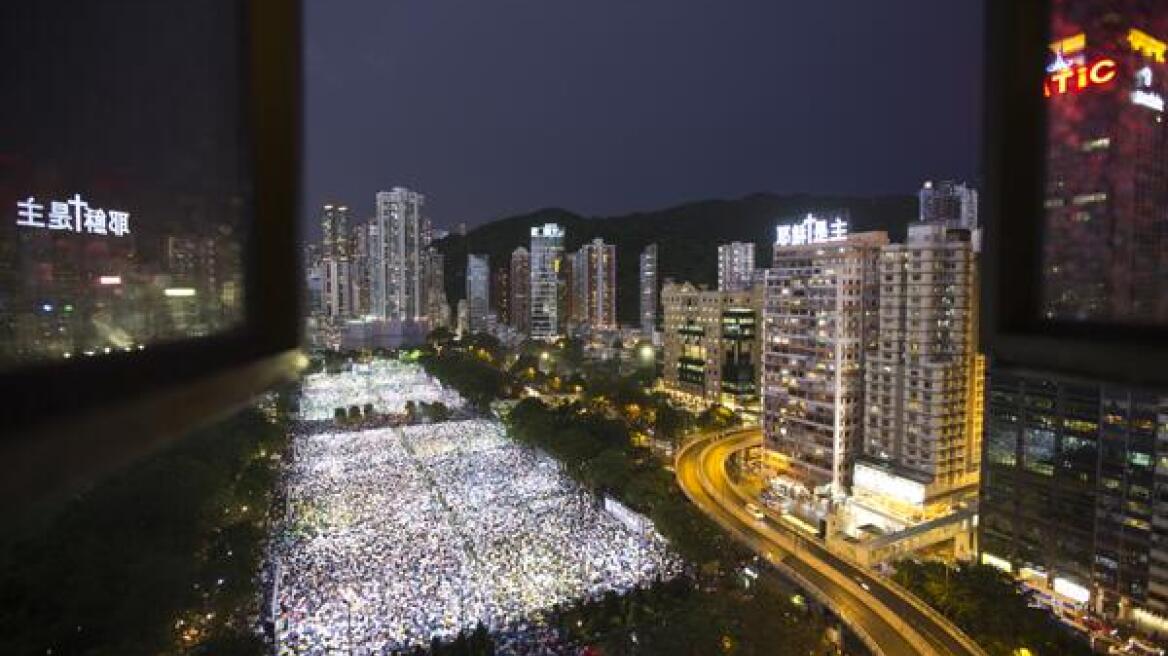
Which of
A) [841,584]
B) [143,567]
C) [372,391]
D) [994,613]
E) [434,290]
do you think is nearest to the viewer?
[143,567]

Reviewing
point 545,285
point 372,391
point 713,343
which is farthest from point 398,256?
point 713,343

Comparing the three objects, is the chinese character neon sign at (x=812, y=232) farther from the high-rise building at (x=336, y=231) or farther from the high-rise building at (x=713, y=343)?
the high-rise building at (x=336, y=231)

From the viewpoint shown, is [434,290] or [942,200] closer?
[942,200]

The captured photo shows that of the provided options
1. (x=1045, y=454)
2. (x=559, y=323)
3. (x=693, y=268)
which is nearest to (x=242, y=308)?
(x=1045, y=454)

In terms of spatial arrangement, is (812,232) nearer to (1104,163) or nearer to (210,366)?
(1104,163)

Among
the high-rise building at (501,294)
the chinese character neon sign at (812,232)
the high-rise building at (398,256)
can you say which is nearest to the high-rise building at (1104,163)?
the chinese character neon sign at (812,232)

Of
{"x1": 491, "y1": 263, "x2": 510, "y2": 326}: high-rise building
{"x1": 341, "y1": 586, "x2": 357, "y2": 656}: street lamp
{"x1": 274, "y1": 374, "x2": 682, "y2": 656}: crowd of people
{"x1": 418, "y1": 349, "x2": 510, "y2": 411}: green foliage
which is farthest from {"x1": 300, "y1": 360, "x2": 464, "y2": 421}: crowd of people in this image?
{"x1": 491, "y1": 263, "x2": 510, "y2": 326}: high-rise building
